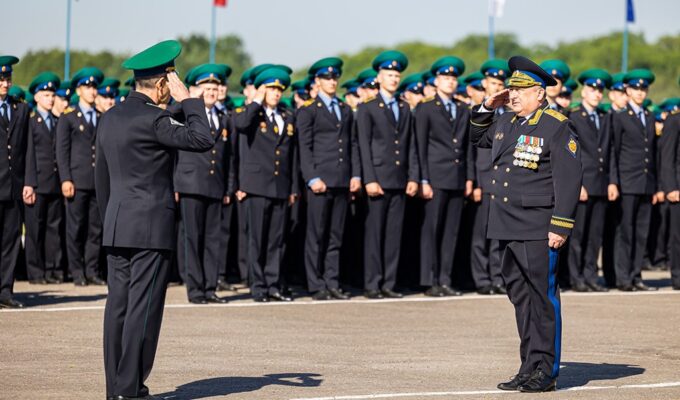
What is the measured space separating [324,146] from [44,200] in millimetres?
3829

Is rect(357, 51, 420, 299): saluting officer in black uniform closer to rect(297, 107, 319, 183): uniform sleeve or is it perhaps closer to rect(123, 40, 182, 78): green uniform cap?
rect(297, 107, 319, 183): uniform sleeve

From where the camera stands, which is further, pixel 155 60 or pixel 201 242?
pixel 201 242

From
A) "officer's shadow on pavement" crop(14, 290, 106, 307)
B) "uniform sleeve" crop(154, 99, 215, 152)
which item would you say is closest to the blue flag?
"officer's shadow on pavement" crop(14, 290, 106, 307)

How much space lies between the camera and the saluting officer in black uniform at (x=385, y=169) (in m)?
14.5

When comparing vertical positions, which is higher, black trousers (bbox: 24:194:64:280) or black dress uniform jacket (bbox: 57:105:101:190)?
black dress uniform jacket (bbox: 57:105:101:190)

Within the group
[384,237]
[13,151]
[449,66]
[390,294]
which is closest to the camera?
[13,151]

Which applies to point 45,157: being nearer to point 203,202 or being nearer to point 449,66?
point 203,202

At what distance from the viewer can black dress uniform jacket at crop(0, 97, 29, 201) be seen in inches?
506

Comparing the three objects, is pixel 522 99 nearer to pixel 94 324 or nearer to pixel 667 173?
pixel 94 324

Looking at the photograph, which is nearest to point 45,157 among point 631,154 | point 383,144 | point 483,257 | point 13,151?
point 13,151

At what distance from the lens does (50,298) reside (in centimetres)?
1406

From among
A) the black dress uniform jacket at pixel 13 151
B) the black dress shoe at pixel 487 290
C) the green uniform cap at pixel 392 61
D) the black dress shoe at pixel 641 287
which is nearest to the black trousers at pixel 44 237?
the black dress uniform jacket at pixel 13 151

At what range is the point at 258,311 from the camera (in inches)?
516

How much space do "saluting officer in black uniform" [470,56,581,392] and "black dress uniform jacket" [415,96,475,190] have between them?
5660 mm
